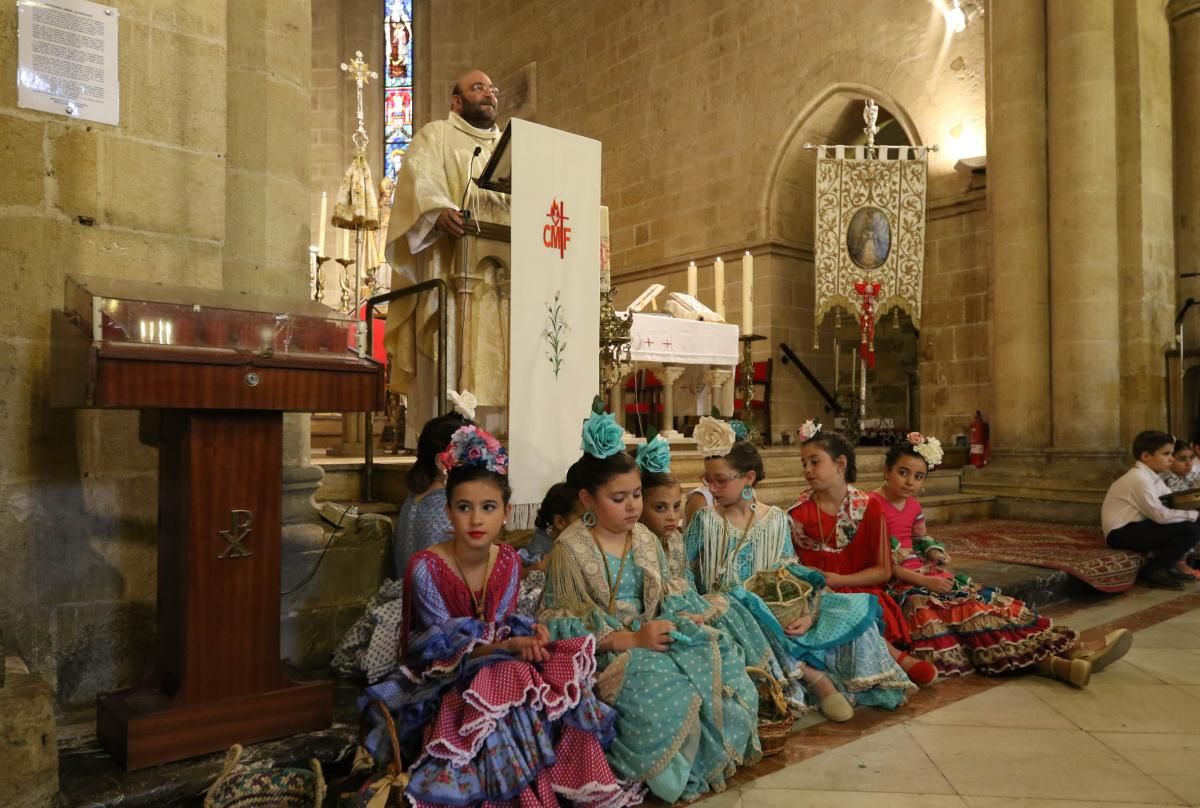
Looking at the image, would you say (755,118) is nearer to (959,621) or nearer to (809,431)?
(809,431)

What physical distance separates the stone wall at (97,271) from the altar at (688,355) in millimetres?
3858

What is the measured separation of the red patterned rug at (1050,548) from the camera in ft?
17.0

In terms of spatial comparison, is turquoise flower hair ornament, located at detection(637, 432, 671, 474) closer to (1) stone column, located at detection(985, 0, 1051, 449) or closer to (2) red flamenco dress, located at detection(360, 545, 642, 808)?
(2) red flamenco dress, located at detection(360, 545, 642, 808)

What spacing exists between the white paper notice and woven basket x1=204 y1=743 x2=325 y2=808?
1921mm

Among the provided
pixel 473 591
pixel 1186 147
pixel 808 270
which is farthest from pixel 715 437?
pixel 808 270

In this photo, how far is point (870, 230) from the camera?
9.53 meters

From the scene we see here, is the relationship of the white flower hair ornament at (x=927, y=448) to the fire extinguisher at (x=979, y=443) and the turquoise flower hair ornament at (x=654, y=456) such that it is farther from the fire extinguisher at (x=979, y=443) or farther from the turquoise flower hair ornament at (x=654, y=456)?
the fire extinguisher at (x=979, y=443)

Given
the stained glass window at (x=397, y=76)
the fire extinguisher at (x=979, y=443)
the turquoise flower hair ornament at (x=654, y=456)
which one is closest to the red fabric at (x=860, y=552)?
the turquoise flower hair ornament at (x=654, y=456)

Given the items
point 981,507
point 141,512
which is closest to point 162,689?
point 141,512

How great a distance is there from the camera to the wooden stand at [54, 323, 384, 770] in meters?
2.24

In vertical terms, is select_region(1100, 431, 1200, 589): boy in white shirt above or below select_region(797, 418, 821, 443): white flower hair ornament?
below

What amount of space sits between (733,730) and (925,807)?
53 centimetres

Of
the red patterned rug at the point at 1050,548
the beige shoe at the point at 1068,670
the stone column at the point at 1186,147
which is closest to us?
the beige shoe at the point at 1068,670

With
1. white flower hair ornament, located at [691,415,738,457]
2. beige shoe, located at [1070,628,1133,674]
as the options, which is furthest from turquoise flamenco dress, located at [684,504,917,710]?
beige shoe, located at [1070,628,1133,674]
